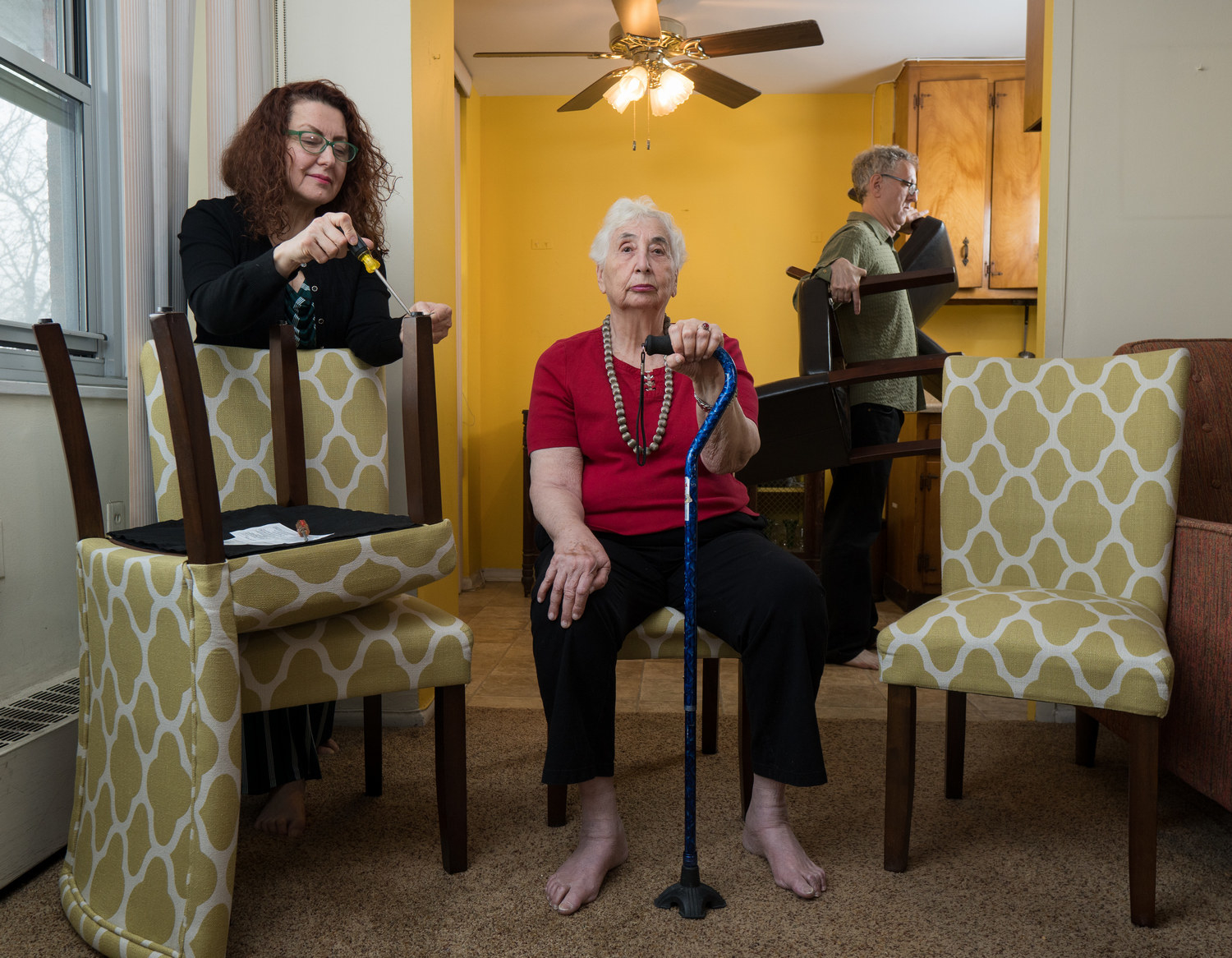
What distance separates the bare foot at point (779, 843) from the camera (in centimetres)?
137

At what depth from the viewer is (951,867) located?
1.46 m

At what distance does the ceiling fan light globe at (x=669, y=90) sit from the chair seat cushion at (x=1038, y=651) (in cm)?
248

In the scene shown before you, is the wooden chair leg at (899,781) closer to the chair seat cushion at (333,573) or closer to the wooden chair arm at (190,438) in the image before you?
the chair seat cushion at (333,573)

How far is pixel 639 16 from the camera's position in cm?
288

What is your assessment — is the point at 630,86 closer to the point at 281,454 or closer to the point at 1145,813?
the point at 281,454

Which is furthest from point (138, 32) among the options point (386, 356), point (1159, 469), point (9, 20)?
point (1159, 469)

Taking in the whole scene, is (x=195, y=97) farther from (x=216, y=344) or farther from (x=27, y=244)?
(x=216, y=344)

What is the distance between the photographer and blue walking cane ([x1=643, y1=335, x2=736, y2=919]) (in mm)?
1241

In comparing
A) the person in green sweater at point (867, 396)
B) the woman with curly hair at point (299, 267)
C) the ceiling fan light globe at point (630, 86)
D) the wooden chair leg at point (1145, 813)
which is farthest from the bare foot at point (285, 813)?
the ceiling fan light globe at point (630, 86)

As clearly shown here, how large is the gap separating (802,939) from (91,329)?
5.65 ft

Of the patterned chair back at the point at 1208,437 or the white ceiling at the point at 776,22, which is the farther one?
the white ceiling at the point at 776,22

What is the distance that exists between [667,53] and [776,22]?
3.10 ft

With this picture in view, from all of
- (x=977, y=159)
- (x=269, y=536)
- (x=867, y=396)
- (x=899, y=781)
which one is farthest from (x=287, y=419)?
(x=977, y=159)

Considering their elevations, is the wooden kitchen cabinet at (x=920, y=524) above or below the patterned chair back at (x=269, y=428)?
below
